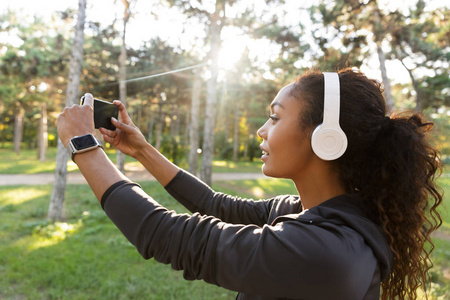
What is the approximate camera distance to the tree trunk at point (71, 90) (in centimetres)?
694

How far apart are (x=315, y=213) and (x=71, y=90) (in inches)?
275

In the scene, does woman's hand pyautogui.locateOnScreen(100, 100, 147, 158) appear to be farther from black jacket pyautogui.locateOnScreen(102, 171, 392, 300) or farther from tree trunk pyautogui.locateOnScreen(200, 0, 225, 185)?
tree trunk pyautogui.locateOnScreen(200, 0, 225, 185)

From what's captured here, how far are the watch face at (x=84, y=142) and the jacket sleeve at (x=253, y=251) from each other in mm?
237

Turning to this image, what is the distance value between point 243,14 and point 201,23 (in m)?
1.66

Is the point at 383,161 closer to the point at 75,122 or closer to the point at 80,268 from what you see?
the point at 75,122

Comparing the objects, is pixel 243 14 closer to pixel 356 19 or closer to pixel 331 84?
pixel 356 19

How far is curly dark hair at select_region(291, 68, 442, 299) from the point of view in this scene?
4.07ft

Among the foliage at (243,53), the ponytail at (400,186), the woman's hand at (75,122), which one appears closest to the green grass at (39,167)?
the foliage at (243,53)

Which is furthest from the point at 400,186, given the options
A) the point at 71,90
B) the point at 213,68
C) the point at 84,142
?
the point at 213,68

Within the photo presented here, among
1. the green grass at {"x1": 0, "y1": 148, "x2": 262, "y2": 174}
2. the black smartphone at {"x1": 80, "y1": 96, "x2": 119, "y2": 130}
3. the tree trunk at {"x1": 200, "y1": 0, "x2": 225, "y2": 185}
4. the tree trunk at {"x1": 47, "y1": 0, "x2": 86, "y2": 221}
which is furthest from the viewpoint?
the green grass at {"x1": 0, "y1": 148, "x2": 262, "y2": 174}

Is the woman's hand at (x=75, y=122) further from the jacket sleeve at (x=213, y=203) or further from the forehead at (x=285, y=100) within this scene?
the forehead at (x=285, y=100)

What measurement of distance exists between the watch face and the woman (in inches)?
1.3

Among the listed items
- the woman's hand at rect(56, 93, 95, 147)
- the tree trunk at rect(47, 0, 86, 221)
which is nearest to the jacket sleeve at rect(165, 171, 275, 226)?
the woman's hand at rect(56, 93, 95, 147)

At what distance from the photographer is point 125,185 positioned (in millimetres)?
1158
